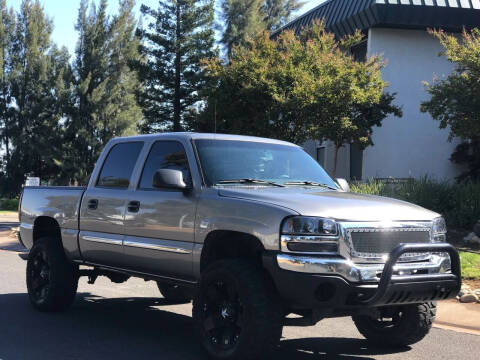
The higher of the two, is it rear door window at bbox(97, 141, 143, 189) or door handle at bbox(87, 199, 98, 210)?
rear door window at bbox(97, 141, 143, 189)

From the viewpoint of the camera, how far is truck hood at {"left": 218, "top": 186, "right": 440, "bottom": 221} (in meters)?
4.95

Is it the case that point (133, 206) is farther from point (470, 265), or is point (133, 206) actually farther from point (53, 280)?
point (470, 265)

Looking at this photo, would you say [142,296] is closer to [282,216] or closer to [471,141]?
[282,216]

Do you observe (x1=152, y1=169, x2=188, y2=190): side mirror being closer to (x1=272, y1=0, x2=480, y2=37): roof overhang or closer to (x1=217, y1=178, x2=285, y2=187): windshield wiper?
(x1=217, y1=178, x2=285, y2=187): windshield wiper

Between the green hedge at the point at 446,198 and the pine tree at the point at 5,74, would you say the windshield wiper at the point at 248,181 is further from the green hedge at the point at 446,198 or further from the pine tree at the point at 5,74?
the pine tree at the point at 5,74

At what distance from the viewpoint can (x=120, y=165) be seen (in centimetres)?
698

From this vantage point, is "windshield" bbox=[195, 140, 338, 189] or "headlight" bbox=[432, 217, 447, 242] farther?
"windshield" bbox=[195, 140, 338, 189]

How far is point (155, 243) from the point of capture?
19.7ft

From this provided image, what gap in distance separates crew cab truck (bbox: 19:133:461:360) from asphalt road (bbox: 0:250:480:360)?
1.24ft

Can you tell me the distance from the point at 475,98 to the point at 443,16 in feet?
34.0

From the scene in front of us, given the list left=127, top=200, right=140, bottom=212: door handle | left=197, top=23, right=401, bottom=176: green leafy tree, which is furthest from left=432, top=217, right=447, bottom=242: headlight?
left=197, top=23, right=401, bottom=176: green leafy tree

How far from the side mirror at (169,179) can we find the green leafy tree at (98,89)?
41640mm

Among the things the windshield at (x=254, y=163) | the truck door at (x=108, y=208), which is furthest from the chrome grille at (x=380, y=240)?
the truck door at (x=108, y=208)

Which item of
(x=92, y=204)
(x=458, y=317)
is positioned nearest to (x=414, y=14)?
(x=458, y=317)
